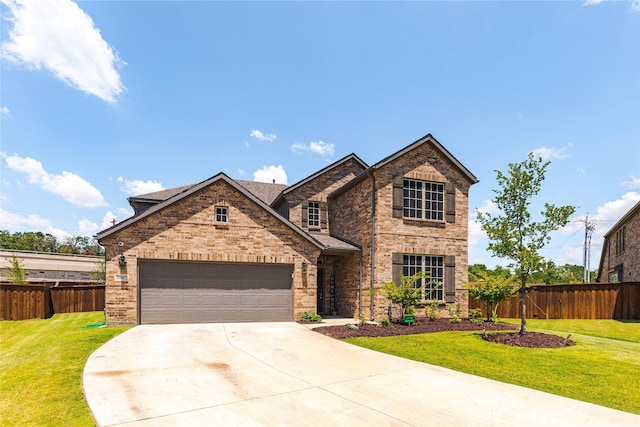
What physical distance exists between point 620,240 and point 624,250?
68.0 inches

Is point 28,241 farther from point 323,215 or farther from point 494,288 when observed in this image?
point 494,288

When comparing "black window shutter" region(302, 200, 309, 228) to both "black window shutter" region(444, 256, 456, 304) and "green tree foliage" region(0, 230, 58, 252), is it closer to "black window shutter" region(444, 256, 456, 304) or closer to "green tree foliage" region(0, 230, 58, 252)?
"black window shutter" region(444, 256, 456, 304)

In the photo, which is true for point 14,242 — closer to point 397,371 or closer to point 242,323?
point 242,323

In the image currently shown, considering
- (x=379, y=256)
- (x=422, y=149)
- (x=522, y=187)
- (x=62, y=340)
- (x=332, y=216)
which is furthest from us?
(x=332, y=216)

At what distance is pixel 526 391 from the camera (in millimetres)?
6789

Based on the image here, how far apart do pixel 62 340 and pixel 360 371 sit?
857 centimetres

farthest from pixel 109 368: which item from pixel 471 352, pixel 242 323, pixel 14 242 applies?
pixel 14 242

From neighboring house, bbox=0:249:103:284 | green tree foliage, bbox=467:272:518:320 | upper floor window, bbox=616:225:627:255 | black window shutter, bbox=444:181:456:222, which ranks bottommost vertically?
neighboring house, bbox=0:249:103:284

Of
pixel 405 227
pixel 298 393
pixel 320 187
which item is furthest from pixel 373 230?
pixel 298 393

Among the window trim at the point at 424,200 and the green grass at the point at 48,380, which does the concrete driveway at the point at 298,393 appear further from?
the window trim at the point at 424,200

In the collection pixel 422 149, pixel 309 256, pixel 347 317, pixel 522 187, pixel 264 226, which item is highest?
pixel 422 149

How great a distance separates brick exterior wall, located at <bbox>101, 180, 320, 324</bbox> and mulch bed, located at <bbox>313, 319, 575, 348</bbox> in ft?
10.3

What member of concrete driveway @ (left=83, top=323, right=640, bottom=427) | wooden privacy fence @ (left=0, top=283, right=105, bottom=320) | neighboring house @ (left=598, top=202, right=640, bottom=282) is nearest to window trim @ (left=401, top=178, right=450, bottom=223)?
concrete driveway @ (left=83, top=323, right=640, bottom=427)

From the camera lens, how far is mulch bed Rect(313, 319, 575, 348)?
11.0 m
